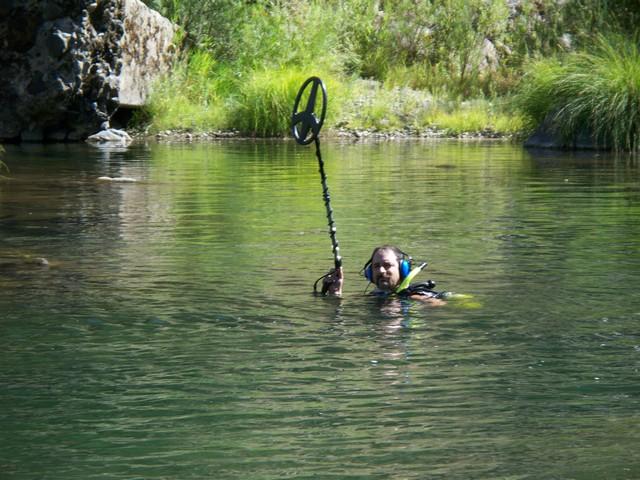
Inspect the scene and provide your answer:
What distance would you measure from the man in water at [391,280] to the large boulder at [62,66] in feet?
64.5

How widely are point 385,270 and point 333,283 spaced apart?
1.34ft

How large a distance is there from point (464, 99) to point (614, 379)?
2896cm

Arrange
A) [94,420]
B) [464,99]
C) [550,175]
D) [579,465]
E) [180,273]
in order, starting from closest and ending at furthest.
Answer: [579,465] → [94,420] → [180,273] → [550,175] → [464,99]

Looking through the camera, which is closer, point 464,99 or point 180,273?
point 180,273

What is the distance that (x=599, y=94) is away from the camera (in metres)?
24.9

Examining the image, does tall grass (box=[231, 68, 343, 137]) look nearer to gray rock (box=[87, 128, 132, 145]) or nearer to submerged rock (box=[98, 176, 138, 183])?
gray rock (box=[87, 128, 132, 145])

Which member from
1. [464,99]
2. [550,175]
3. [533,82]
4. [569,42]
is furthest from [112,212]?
[569,42]

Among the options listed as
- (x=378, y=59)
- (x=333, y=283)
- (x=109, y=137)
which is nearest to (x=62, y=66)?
(x=109, y=137)

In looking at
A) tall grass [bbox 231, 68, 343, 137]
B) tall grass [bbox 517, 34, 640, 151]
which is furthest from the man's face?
tall grass [bbox 231, 68, 343, 137]

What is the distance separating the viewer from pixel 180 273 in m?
10.8

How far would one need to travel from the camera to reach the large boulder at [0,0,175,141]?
28.1 m

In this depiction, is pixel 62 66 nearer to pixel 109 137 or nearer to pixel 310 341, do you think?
pixel 109 137

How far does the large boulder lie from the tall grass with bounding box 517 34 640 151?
975 cm

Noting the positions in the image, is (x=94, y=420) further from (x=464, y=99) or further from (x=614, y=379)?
(x=464, y=99)
